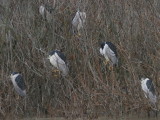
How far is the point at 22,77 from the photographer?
923 centimetres

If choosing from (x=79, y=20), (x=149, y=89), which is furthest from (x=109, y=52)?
(x=149, y=89)

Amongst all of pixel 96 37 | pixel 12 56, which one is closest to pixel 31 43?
pixel 12 56

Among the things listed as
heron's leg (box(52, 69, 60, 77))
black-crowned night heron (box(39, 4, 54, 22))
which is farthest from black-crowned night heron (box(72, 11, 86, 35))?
heron's leg (box(52, 69, 60, 77))

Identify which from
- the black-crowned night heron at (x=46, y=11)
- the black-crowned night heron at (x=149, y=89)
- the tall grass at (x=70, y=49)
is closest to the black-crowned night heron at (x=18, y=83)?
the tall grass at (x=70, y=49)

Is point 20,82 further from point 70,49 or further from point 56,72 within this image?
point 70,49

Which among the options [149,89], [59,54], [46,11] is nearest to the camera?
[149,89]

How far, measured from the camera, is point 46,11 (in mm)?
9461

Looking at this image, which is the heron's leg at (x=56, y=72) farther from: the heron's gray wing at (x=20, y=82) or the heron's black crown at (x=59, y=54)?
the heron's gray wing at (x=20, y=82)

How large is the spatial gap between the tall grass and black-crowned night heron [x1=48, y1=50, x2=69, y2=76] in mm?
196

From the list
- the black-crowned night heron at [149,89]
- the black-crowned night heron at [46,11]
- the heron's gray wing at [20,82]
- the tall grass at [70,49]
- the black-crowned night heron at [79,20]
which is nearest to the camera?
the black-crowned night heron at [149,89]

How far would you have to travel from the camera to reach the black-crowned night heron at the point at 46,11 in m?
9.49

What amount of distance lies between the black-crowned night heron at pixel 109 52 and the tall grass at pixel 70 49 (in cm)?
15

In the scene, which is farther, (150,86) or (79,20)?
(79,20)

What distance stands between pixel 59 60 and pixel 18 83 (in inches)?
30.6
